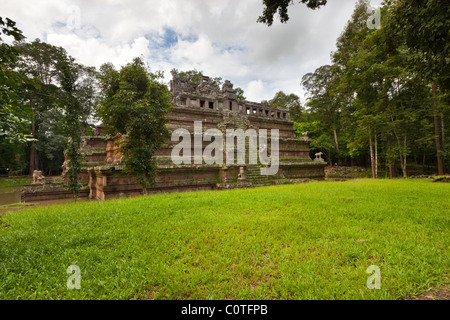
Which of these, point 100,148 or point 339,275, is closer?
point 339,275

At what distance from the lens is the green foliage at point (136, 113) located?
316 inches

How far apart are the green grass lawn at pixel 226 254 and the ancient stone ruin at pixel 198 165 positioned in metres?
4.90

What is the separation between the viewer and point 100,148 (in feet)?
42.0

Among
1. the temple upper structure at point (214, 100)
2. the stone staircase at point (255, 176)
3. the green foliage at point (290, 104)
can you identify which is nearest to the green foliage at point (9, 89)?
the stone staircase at point (255, 176)

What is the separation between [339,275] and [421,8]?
6542 mm

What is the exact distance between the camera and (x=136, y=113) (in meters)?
8.14

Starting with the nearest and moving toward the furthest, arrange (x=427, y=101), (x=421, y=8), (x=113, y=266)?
(x=113, y=266), (x=421, y=8), (x=427, y=101)

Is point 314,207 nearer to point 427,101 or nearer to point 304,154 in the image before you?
point 304,154

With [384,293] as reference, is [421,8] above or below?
above

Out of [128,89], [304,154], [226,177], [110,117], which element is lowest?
[226,177]

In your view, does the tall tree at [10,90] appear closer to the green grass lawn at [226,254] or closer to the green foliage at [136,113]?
the green grass lawn at [226,254]

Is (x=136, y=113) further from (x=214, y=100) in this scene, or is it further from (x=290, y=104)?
(x=290, y=104)

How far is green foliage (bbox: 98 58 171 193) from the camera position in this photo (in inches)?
316
